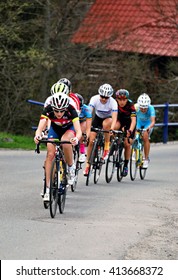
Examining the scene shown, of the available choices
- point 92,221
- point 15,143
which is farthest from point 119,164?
point 15,143

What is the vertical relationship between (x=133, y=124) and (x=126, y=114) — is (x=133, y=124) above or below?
below

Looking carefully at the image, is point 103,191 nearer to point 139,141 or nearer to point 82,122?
point 82,122

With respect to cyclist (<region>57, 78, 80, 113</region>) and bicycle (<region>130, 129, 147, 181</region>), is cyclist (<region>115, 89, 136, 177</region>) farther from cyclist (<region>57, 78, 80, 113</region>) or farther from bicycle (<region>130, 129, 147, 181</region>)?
cyclist (<region>57, 78, 80, 113</region>)

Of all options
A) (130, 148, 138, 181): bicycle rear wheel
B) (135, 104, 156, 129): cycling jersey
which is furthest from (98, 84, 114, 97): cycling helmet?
(135, 104, 156, 129): cycling jersey

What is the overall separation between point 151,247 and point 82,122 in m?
7.17

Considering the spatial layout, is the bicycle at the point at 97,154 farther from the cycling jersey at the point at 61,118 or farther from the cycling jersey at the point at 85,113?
the cycling jersey at the point at 61,118

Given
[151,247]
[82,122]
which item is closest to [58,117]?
[151,247]

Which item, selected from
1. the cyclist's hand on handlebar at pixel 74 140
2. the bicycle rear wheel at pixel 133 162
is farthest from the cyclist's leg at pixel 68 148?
the bicycle rear wheel at pixel 133 162

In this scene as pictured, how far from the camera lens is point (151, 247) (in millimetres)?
11391

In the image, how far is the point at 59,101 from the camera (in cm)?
1362

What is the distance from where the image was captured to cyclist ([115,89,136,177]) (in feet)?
63.0

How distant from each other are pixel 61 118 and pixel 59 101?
0.47 metres

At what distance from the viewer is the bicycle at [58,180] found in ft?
43.7

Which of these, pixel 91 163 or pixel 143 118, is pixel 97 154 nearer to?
pixel 91 163
